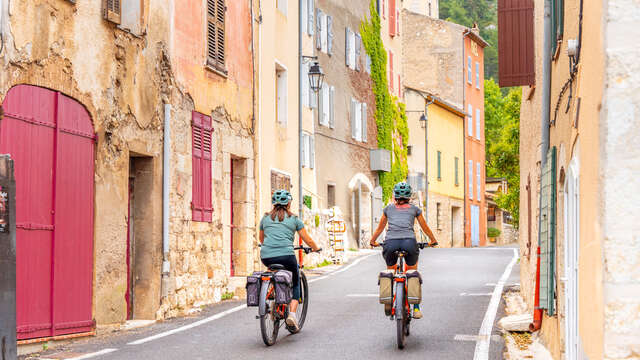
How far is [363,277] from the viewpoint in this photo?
20203 mm

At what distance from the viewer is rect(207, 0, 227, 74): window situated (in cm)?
1698

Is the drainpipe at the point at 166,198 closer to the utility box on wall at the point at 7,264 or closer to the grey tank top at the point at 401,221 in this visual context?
the grey tank top at the point at 401,221

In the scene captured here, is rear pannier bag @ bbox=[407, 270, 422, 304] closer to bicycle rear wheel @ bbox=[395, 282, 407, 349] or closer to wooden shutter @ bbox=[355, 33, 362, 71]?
bicycle rear wheel @ bbox=[395, 282, 407, 349]

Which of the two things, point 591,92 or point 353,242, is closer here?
point 591,92

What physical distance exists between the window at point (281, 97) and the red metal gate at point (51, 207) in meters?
11.5

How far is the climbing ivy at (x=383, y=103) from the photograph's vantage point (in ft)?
124

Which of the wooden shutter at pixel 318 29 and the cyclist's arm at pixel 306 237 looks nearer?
the cyclist's arm at pixel 306 237

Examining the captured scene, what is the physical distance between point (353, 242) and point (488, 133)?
105ft

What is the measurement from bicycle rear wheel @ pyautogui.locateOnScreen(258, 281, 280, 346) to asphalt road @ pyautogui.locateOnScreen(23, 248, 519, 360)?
0.13 metres

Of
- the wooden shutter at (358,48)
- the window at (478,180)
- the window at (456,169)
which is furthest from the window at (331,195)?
the window at (478,180)

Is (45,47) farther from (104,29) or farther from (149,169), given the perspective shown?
(149,169)

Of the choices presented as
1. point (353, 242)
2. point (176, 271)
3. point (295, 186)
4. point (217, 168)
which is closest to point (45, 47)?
point (176, 271)

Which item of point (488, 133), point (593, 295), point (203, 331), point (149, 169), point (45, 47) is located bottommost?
point (203, 331)

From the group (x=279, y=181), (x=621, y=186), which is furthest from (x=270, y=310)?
(x=279, y=181)
